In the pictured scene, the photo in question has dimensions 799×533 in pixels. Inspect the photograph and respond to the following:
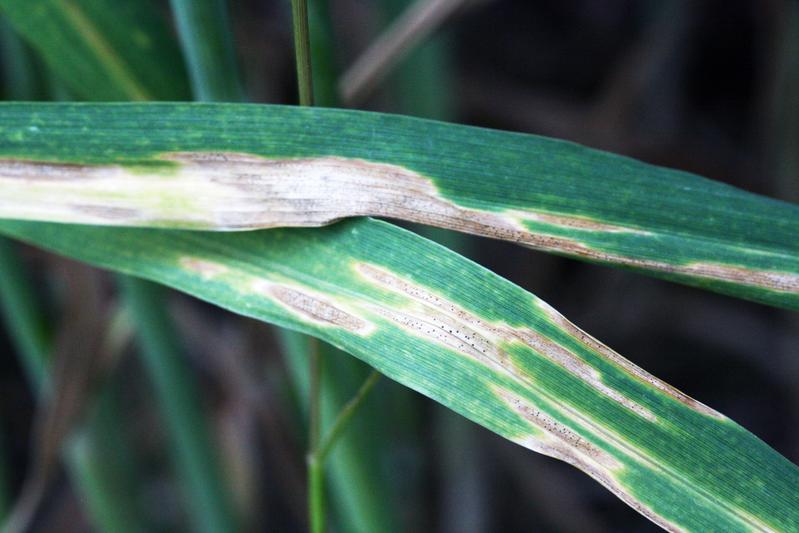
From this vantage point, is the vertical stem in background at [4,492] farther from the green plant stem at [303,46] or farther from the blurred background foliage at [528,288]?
the green plant stem at [303,46]

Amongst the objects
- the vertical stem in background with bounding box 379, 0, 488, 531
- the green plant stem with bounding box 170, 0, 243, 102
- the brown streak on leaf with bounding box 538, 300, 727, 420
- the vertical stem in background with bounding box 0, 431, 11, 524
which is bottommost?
the vertical stem in background with bounding box 0, 431, 11, 524

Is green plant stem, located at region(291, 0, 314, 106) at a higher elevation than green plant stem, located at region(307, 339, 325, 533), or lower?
higher

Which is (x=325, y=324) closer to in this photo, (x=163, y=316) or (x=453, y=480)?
(x=163, y=316)

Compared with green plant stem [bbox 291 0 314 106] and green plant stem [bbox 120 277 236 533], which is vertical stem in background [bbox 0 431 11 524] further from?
green plant stem [bbox 291 0 314 106]

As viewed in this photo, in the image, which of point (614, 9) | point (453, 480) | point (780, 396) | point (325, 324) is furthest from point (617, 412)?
point (614, 9)

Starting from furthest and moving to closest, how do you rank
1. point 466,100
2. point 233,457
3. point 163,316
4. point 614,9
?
point 614,9 < point 466,100 < point 233,457 < point 163,316

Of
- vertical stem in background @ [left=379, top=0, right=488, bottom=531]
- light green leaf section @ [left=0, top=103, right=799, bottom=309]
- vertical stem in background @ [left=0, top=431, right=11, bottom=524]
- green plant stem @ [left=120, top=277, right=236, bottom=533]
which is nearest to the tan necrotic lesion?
light green leaf section @ [left=0, top=103, right=799, bottom=309]
